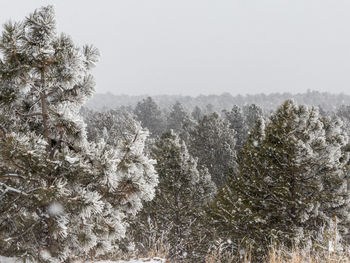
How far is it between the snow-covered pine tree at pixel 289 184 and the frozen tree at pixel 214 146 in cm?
1353

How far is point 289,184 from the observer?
1262 centimetres

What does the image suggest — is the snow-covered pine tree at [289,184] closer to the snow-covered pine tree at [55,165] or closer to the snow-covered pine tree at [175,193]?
the snow-covered pine tree at [175,193]

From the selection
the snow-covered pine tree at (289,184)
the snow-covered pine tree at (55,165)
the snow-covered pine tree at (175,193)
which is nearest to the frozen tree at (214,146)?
the snow-covered pine tree at (175,193)

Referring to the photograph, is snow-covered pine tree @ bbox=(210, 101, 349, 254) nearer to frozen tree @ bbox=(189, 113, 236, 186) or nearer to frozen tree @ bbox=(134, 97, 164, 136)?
frozen tree @ bbox=(189, 113, 236, 186)

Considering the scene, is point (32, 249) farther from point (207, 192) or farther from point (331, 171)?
point (207, 192)

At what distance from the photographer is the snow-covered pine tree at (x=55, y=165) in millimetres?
4945

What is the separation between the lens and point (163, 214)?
713 inches

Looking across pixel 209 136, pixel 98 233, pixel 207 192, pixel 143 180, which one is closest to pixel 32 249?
pixel 98 233

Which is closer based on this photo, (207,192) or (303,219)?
(303,219)

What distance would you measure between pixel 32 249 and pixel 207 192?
636 inches

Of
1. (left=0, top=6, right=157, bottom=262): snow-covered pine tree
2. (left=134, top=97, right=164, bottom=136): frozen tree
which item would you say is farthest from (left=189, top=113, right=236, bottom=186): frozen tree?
(left=134, top=97, right=164, bottom=136): frozen tree

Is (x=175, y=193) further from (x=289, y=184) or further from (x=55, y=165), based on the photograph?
(x=55, y=165)

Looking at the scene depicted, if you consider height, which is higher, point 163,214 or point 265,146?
point 265,146

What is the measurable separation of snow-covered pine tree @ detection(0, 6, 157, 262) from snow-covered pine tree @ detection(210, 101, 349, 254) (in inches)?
335
